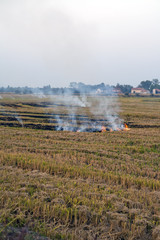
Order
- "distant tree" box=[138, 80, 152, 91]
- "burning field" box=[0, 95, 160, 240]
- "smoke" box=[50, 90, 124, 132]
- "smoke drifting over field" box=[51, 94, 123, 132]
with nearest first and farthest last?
"burning field" box=[0, 95, 160, 240] → "smoke drifting over field" box=[51, 94, 123, 132] → "smoke" box=[50, 90, 124, 132] → "distant tree" box=[138, 80, 152, 91]

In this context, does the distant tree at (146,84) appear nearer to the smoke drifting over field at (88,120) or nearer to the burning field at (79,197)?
the smoke drifting over field at (88,120)

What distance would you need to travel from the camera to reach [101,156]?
1051 cm

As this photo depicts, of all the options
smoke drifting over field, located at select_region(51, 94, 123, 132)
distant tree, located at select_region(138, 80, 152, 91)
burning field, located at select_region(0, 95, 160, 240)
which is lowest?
burning field, located at select_region(0, 95, 160, 240)

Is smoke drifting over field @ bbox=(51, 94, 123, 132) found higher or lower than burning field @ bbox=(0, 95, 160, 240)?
higher

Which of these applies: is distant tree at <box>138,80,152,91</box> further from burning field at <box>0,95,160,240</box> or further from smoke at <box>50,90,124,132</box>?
burning field at <box>0,95,160,240</box>

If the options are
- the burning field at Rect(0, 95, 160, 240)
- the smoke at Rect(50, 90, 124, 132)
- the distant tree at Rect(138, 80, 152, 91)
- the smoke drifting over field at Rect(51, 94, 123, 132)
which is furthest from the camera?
the distant tree at Rect(138, 80, 152, 91)

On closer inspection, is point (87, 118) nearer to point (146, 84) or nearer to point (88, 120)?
point (88, 120)

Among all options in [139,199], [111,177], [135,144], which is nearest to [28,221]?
[139,199]

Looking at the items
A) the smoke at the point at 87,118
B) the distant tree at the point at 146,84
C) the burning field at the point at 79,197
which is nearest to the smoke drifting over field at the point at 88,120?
the smoke at the point at 87,118

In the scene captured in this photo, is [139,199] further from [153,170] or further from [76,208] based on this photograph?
[153,170]

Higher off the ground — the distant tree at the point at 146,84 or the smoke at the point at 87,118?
the distant tree at the point at 146,84

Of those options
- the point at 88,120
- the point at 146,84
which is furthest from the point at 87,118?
the point at 146,84

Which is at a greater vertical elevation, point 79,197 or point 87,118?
point 87,118

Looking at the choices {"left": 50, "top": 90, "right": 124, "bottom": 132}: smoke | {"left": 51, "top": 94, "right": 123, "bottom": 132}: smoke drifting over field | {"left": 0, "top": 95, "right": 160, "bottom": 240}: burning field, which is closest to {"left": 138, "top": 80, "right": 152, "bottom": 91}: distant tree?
{"left": 50, "top": 90, "right": 124, "bottom": 132}: smoke
